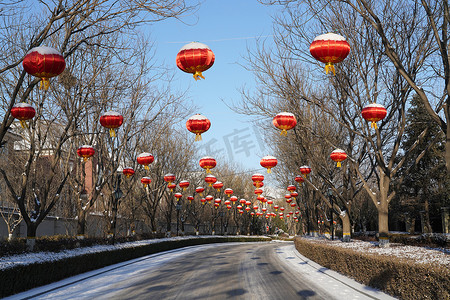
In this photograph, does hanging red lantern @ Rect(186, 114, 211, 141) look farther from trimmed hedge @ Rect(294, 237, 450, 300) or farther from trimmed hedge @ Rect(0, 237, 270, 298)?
trimmed hedge @ Rect(294, 237, 450, 300)

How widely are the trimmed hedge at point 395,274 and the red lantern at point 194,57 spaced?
6.58 m

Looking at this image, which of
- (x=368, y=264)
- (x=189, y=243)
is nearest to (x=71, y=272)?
(x=368, y=264)

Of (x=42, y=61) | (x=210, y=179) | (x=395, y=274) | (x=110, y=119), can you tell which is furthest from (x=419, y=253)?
(x=210, y=179)

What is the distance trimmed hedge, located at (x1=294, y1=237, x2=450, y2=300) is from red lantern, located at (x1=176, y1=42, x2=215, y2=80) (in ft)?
21.6

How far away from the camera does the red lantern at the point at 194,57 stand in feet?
31.2

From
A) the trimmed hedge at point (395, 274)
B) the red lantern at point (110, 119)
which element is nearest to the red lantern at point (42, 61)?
the red lantern at point (110, 119)

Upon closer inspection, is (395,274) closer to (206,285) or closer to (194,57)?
(206,285)

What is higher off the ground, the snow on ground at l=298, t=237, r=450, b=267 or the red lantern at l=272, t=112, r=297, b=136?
the red lantern at l=272, t=112, r=297, b=136

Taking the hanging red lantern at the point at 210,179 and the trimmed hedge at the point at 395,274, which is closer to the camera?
the trimmed hedge at the point at 395,274

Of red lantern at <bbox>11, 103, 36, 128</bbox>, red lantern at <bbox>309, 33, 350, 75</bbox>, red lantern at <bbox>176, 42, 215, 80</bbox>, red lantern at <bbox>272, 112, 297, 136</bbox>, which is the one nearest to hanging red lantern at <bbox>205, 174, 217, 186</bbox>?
red lantern at <bbox>272, 112, 297, 136</bbox>

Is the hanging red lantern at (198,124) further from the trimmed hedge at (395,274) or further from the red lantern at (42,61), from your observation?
the trimmed hedge at (395,274)

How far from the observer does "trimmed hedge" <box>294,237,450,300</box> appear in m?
7.68

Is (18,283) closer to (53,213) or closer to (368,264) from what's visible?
(368,264)

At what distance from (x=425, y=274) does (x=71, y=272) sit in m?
11.5
